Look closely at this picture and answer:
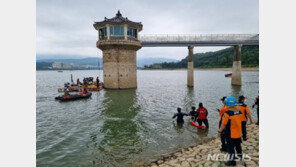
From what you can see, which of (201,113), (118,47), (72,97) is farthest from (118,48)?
(201,113)

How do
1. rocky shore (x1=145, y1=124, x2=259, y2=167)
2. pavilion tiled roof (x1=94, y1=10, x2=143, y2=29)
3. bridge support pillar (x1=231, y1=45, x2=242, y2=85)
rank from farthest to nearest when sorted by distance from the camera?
bridge support pillar (x1=231, y1=45, x2=242, y2=85), pavilion tiled roof (x1=94, y1=10, x2=143, y2=29), rocky shore (x1=145, y1=124, x2=259, y2=167)

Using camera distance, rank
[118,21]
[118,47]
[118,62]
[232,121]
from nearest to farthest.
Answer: [232,121]
[118,21]
[118,47]
[118,62]

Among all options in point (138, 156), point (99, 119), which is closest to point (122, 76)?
point (99, 119)

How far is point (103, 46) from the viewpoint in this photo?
30172mm

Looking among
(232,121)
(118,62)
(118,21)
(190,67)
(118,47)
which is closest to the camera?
(232,121)

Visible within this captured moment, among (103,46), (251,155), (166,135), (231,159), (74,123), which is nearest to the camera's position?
(231,159)

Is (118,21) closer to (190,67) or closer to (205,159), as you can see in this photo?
(190,67)

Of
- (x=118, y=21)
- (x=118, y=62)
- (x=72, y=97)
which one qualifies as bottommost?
(x=72, y=97)

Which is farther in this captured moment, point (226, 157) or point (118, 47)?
point (118, 47)

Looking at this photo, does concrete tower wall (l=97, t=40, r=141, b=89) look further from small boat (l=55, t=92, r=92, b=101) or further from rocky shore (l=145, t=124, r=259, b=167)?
rocky shore (l=145, t=124, r=259, b=167)

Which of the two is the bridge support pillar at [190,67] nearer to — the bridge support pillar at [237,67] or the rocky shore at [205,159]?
the bridge support pillar at [237,67]

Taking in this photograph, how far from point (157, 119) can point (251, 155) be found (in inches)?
348

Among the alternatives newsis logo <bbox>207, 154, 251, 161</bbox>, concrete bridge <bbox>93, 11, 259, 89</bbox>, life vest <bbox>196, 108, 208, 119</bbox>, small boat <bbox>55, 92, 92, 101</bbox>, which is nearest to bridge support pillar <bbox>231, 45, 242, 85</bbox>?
concrete bridge <bbox>93, 11, 259, 89</bbox>

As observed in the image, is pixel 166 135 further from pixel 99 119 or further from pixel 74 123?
pixel 74 123
